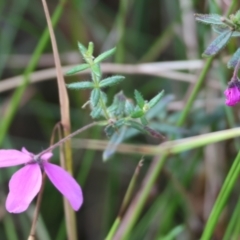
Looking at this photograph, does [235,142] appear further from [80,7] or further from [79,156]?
[80,7]

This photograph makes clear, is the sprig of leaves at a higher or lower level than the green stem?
higher

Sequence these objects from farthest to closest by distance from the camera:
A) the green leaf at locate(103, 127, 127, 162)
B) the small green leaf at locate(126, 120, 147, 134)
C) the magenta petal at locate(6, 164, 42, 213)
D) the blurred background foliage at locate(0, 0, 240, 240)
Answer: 1. the blurred background foliage at locate(0, 0, 240, 240)
2. the green leaf at locate(103, 127, 127, 162)
3. the small green leaf at locate(126, 120, 147, 134)
4. the magenta petal at locate(6, 164, 42, 213)

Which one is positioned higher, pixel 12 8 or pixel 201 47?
pixel 12 8

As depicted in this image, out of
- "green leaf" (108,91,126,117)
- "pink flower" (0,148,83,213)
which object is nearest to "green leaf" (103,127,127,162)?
"green leaf" (108,91,126,117)

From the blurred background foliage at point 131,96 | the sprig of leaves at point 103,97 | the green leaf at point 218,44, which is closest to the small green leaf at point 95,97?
the sprig of leaves at point 103,97

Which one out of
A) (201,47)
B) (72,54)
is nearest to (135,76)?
(72,54)

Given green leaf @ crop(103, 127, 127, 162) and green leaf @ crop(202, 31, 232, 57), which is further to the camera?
green leaf @ crop(103, 127, 127, 162)

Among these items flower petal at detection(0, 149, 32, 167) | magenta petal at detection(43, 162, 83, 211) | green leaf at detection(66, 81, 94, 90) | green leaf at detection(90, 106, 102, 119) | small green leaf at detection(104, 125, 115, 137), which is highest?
green leaf at detection(66, 81, 94, 90)

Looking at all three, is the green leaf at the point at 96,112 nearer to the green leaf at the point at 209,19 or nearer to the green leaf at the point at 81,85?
the green leaf at the point at 81,85

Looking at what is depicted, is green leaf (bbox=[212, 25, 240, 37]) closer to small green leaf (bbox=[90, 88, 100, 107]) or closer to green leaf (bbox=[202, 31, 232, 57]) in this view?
green leaf (bbox=[202, 31, 232, 57])
